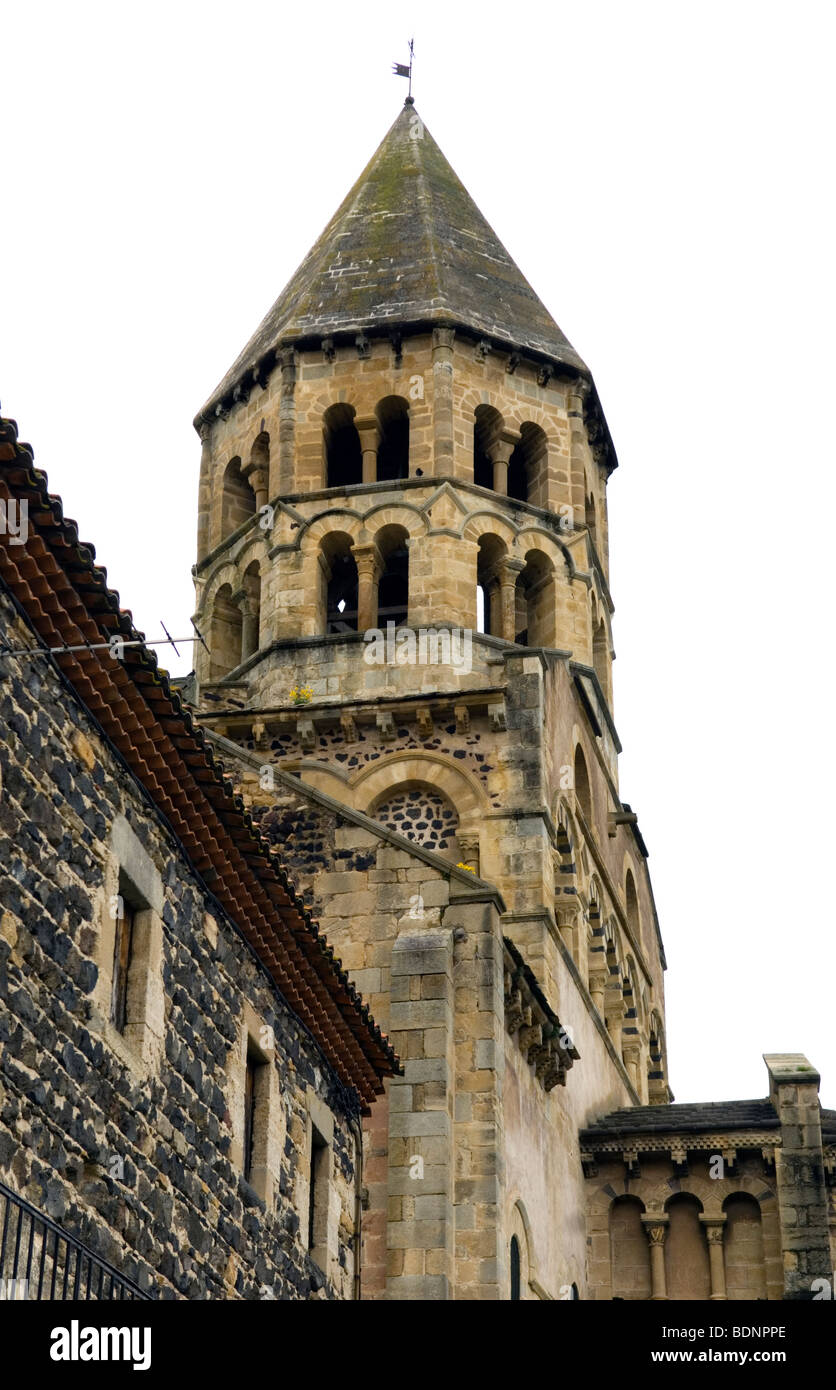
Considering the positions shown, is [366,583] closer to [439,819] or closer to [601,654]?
[439,819]

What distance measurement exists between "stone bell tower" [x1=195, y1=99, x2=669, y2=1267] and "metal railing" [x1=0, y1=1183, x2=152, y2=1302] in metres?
15.2

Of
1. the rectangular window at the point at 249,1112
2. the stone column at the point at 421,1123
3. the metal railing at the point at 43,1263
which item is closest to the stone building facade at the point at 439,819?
the stone column at the point at 421,1123

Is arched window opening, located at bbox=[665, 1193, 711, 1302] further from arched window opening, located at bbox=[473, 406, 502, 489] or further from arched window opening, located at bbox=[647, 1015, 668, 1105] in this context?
arched window opening, located at bbox=[473, 406, 502, 489]

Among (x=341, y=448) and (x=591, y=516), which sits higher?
(x=341, y=448)

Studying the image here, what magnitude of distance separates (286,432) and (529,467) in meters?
3.80

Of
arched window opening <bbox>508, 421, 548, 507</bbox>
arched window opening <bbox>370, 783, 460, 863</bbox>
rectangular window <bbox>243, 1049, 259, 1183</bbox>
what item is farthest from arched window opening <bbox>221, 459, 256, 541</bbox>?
rectangular window <bbox>243, 1049, 259, 1183</bbox>

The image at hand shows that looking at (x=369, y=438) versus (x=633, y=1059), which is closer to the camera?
(x=369, y=438)

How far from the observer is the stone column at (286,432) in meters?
33.6

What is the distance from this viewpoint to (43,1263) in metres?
12.3

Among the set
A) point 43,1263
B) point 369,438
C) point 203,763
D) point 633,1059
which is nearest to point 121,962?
point 203,763

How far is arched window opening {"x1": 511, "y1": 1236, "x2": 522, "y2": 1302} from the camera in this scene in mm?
23344

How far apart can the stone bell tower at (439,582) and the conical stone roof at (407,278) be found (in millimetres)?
55

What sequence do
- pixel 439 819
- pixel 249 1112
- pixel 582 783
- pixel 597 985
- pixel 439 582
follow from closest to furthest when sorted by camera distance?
pixel 249 1112
pixel 439 819
pixel 597 985
pixel 439 582
pixel 582 783
